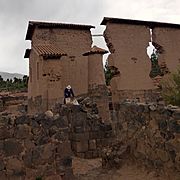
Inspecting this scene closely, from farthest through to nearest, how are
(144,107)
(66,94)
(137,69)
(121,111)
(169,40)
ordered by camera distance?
(169,40)
(137,69)
(66,94)
(121,111)
(144,107)

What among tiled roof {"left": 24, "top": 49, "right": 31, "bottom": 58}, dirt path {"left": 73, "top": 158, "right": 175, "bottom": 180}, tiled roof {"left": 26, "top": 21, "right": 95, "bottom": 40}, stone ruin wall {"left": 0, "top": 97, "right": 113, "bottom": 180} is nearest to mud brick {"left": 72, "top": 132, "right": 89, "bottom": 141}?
dirt path {"left": 73, "top": 158, "right": 175, "bottom": 180}

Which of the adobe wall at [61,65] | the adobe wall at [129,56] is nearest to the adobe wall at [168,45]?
the adobe wall at [129,56]

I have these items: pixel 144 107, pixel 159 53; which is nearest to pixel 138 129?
pixel 144 107

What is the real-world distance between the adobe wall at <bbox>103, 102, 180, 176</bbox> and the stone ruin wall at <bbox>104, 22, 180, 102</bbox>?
297 inches

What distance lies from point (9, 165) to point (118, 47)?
12.0 m

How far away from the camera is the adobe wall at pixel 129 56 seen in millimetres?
18188

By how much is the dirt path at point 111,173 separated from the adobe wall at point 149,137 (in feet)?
0.81

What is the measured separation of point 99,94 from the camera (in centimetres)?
1758

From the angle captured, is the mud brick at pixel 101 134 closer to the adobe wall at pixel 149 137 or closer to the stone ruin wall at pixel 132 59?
the adobe wall at pixel 149 137

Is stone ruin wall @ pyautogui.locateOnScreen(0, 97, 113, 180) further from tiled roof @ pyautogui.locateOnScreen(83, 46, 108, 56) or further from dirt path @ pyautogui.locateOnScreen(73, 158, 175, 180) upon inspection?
tiled roof @ pyautogui.locateOnScreen(83, 46, 108, 56)

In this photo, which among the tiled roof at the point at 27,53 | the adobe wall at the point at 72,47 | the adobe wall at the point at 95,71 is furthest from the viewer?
the tiled roof at the point at 27,53

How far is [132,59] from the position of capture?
736 inches

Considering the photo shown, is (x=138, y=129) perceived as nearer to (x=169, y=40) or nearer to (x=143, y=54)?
(x=143, y=54)

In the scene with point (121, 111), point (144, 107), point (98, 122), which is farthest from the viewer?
point (98, 122)
